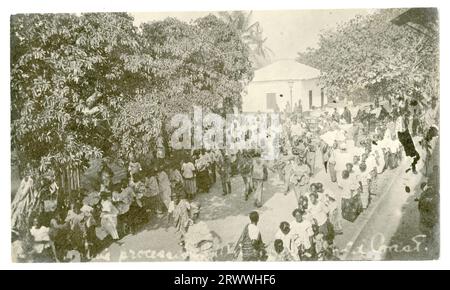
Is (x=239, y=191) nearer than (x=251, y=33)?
No

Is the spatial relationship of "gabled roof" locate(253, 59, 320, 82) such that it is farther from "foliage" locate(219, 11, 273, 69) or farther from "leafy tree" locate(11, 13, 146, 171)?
"leafy tree" locate(11, 13, 146, 171)

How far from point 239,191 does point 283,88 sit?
1.61 metres

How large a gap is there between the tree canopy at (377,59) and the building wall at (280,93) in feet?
0.80

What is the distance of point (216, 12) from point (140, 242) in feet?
11.2

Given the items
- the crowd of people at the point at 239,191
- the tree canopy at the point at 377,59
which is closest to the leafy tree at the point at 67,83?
the crowd of people at the point at 239,191

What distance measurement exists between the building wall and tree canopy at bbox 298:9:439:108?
0.24 meters

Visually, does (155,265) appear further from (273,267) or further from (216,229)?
(273,267)

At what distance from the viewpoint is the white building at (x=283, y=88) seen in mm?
7297

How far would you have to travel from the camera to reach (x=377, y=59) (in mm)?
7324

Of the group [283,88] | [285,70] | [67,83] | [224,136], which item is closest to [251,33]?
[285,70]

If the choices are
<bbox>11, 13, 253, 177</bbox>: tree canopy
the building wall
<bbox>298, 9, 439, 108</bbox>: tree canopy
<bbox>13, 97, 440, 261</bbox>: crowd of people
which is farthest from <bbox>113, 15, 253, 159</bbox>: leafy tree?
<bbox>298, 9, 439, 108</bbox>: tree canopy

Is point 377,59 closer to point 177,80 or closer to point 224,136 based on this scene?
point 224,136

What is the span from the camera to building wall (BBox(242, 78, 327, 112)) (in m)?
7.30

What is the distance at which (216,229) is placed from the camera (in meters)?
7.29
